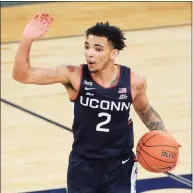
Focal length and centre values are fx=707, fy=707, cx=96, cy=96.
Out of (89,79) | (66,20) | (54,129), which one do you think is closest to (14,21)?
(66,20)

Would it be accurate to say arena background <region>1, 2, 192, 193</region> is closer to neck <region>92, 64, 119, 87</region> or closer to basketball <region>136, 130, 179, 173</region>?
basketball <region>136, 130, 179, 173</region>

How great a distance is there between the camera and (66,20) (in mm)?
11977

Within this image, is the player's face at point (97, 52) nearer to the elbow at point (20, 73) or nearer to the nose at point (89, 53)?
the nose at point (89, 53)

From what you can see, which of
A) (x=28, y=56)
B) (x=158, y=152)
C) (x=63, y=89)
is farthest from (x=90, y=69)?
(x=63, y=89)

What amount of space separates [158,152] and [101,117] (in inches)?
23.1

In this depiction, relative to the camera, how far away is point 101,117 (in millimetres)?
5371

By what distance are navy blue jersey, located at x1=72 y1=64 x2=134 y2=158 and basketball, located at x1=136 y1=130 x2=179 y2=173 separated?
22 centimetres

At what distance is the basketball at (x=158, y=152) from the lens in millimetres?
5605

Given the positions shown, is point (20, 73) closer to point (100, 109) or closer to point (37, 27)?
point (37, 27)

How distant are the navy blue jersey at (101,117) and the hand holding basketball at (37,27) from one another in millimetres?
591

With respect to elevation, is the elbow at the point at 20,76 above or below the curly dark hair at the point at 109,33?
below

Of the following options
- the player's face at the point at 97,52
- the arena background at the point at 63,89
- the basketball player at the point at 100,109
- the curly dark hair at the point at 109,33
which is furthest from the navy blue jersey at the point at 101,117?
the arena background at the point at 63,89

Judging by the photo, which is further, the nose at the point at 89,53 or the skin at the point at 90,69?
the nose at the point at 89,53

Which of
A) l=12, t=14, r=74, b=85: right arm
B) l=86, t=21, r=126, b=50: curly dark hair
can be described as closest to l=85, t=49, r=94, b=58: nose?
l=86, t=21, r=126, b=50: curly dark hair
